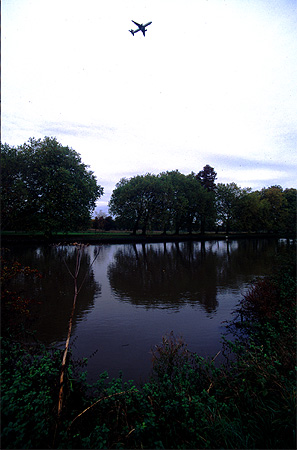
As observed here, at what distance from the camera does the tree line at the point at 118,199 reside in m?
31.6

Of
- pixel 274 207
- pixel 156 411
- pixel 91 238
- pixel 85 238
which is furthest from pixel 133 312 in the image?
pixel 274 207

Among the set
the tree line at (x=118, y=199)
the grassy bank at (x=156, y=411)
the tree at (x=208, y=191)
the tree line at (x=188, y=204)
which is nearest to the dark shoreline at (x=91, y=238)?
the tree line at (x=118, y=199)

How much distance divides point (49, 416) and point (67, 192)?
32.1 meters

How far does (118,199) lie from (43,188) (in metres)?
19.9

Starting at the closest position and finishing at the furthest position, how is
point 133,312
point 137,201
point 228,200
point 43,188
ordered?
point 133,312 < point 43,188 < point 137,201 < point 228,200

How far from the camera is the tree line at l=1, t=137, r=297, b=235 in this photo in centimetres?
3159

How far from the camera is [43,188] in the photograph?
108 feet

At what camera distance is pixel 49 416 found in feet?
10.9

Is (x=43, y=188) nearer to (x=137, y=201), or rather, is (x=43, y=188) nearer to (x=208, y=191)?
(x=137, y=201)

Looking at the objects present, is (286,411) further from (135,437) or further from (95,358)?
(95,358)

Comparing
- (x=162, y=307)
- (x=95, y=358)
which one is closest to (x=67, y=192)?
(x=162, y=307)

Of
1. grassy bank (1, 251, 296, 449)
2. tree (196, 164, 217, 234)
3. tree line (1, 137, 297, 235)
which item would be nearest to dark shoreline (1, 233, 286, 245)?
tree line (1, 137, 297, 235)

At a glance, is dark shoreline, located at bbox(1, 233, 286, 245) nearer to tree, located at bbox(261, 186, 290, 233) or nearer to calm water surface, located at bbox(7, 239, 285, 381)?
tree, located at bbox(261, 186, 290, 233)

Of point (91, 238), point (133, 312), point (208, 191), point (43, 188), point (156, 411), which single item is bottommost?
point (133, 312)
